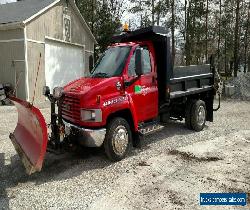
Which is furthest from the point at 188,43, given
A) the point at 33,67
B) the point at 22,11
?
the point at 33,67

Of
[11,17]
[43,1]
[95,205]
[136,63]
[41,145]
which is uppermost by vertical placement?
[43,1]

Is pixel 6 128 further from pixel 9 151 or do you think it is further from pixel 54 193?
pixel 54 193

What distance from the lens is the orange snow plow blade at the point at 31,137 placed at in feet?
18.1

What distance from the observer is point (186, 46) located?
34250mm

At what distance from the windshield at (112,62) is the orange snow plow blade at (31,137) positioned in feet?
6.37

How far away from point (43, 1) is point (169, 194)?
1833 centimetres

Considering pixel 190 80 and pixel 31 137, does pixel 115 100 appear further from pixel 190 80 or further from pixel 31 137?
pixel 190 80

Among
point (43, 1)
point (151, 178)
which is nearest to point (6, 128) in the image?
point (151, 178)

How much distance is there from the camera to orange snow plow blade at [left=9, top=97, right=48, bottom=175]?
18.1 ft

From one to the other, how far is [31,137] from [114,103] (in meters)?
1.81

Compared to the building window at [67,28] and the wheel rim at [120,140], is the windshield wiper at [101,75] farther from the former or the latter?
the building window at [67,28]

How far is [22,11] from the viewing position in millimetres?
19516

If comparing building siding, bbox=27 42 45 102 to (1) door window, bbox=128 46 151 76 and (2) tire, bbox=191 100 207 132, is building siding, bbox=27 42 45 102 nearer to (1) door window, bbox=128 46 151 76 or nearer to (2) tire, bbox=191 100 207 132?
(2) tire, bbox=191 100 207 132

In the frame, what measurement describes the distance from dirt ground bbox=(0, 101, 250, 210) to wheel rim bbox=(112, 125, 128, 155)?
273 millimetres
